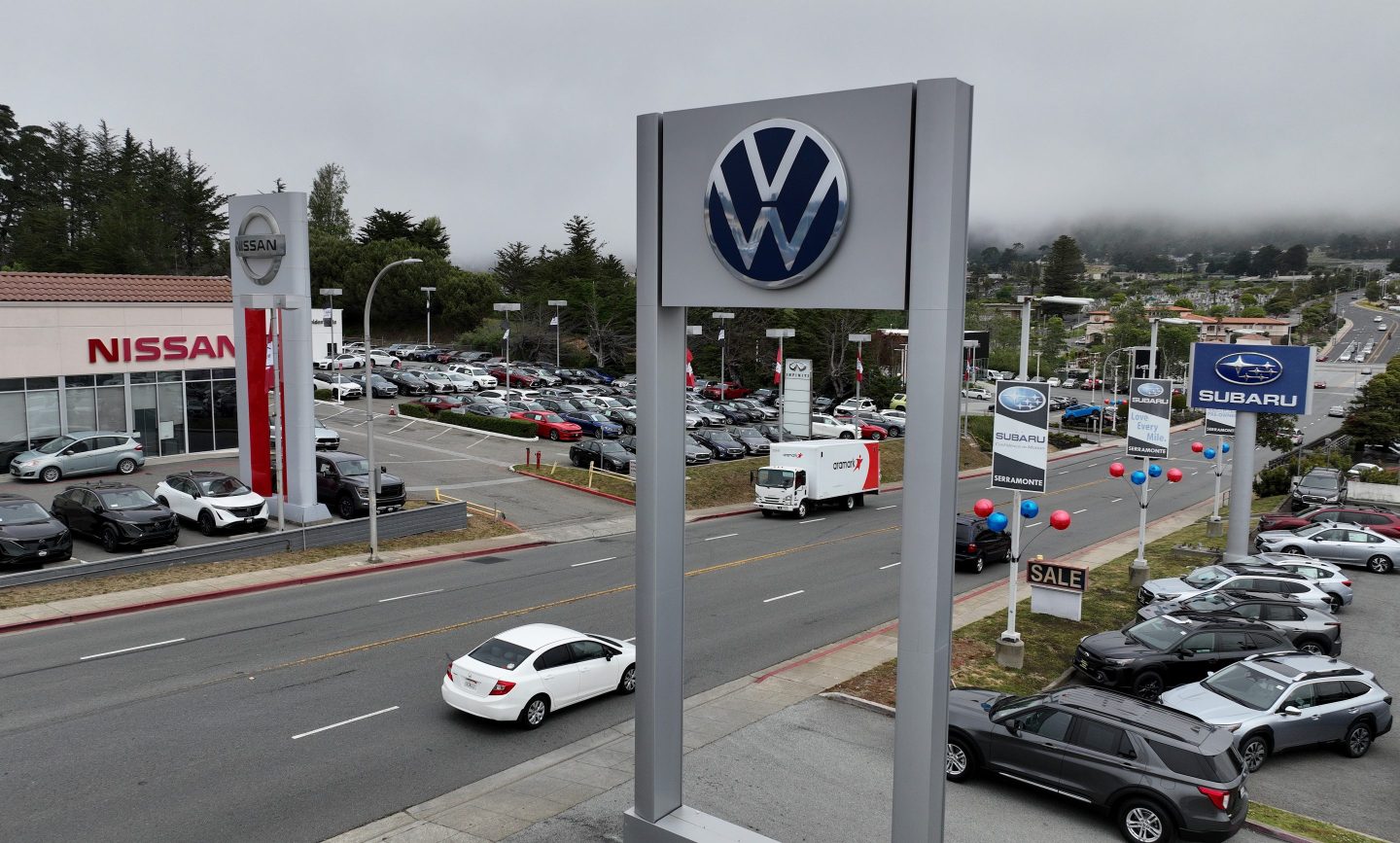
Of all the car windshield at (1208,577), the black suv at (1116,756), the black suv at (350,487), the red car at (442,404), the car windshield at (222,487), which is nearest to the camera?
the black suv at (1116,756)

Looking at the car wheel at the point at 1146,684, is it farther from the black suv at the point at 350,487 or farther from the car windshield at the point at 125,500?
the car windshield at the point at 125,500

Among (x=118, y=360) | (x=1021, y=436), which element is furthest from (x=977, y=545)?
(x=118, y=360)

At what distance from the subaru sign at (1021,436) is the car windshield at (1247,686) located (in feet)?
14.1

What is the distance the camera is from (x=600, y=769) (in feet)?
45.6

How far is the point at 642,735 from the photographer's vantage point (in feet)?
31.0

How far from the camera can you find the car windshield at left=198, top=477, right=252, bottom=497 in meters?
28.1

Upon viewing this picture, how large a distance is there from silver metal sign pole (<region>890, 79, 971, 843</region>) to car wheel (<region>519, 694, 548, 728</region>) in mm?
8912

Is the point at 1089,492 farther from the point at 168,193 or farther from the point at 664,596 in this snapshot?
the point at 168,193

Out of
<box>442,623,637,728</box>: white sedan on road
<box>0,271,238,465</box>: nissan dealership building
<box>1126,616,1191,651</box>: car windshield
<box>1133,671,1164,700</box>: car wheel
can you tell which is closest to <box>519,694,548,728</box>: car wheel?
<box>442,623,637,728</box>: white sedan on road

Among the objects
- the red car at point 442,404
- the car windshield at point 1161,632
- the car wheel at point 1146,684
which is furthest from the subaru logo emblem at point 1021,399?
the red car at point 442,404

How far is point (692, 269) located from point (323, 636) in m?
14.4

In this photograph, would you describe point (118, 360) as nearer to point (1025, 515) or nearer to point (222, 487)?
point (222, 487)

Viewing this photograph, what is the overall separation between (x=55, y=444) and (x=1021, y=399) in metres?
31.2

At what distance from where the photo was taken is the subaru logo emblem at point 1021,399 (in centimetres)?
1820
